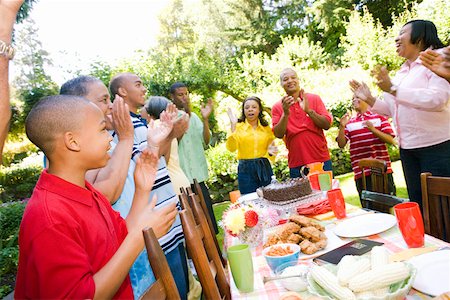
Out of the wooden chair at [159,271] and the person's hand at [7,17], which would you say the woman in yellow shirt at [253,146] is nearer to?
the wooden chair at [159,271]

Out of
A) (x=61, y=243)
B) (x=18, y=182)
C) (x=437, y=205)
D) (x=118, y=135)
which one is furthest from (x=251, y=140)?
(x=18, y=182)

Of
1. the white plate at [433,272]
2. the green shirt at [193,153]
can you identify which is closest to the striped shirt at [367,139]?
the green shirt at [193,153]

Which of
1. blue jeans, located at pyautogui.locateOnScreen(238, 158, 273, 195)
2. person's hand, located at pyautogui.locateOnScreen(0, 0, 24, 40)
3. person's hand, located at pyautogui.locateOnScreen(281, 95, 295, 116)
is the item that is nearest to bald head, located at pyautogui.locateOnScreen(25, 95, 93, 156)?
person's hand, located at pyautogui.locateOnScreen(0, 0, 24, 40)

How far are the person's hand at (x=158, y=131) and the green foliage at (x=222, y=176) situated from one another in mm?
5239

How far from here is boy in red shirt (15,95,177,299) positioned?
3.51 feet

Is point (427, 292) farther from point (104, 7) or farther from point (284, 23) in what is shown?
point (104, 7)

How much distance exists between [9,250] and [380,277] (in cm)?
492

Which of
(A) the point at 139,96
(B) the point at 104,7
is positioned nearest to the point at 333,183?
(A) the point at 139,96

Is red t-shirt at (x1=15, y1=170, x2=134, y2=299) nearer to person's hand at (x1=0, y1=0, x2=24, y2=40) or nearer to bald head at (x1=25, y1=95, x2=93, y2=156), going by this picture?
bald head at (x1=25, y1=95, x2=93, y2=156)

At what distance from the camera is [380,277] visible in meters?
1.02

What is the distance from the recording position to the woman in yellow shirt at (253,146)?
4105mm

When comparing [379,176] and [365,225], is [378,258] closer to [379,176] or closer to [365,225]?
[365,225]

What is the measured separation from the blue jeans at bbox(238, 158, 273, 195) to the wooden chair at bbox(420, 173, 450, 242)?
2281 mm

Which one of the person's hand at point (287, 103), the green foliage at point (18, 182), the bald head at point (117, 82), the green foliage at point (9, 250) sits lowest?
the green foliage at point (9, 250)
